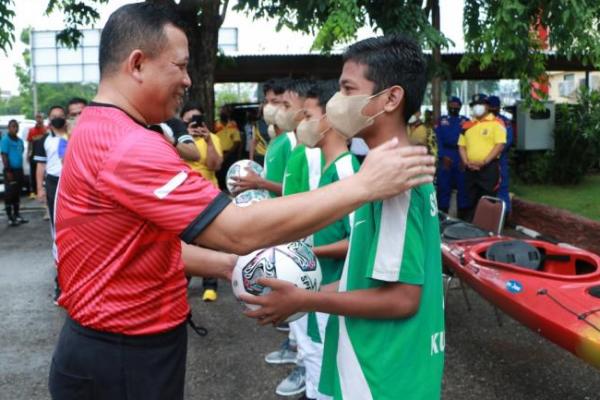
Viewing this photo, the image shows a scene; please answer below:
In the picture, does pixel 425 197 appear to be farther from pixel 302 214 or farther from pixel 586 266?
pixel 586 266

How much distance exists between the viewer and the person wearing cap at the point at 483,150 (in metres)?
8.80

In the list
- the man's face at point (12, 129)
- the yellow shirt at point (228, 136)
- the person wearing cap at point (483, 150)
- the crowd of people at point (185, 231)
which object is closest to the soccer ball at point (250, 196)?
the crowd of people at point (185, 231)

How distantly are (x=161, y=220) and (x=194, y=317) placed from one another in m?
4.62

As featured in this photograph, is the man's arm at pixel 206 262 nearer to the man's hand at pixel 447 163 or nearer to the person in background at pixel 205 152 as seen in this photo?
the person in background at pixel 205 152

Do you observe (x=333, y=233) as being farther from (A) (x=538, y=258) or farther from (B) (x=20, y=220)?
(B) (x=20, y=220)

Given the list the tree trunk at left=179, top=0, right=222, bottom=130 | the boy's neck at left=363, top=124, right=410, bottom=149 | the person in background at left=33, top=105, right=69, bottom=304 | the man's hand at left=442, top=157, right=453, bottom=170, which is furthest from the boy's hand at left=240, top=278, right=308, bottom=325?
the man's hand at left=442, top=157, right=453, bottom=170

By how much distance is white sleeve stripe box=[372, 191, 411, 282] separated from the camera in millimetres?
1966

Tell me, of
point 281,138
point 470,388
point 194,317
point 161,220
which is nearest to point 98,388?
point 161,220

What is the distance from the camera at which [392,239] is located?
6.48ft

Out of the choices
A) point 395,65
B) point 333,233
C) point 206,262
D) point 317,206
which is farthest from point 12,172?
point 317,206

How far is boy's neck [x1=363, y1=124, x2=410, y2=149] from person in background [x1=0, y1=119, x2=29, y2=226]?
10644 mm

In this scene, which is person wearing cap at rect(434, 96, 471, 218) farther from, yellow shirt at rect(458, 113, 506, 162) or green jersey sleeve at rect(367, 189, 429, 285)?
green jersey sleeve at rect(367, 189, 429, 285)

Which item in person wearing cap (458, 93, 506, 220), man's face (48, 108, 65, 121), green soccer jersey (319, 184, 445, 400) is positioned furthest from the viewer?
person wearing cap (458, 93, 506, 220)

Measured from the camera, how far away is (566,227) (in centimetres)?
855
